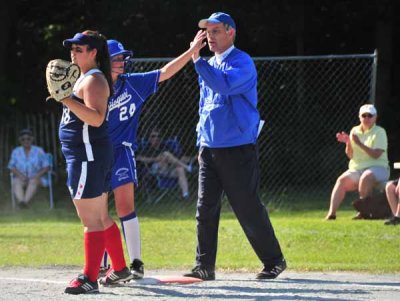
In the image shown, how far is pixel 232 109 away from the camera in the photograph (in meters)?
8.01

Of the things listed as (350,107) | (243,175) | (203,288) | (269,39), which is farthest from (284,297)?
(269,39)

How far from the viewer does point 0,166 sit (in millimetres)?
17984

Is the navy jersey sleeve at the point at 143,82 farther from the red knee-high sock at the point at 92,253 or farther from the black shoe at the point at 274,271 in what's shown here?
the black shoe at the point at 274,271

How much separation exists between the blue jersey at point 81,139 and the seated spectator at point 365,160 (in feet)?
21.4

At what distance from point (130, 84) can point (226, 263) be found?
2.25 meters

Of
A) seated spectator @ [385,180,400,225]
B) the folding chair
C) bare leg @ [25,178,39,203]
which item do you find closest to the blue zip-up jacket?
seated spectator @ [385,180,400,225]

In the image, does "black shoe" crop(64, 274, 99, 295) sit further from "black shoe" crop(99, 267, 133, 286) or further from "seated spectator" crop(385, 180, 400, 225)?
"seated spectator" crop(385, 180, 400, 225)

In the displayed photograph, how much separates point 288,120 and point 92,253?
8876 mm

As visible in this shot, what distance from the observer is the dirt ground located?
714cm

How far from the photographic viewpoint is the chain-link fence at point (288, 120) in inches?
570

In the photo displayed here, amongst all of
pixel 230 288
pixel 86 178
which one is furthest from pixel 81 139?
pixel 230 288

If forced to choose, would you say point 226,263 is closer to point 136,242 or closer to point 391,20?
point 136,242

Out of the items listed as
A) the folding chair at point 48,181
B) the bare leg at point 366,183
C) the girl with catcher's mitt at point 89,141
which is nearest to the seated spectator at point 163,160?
the folding chair at point 48,181

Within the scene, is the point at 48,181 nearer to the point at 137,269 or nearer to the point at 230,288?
the point at 137,269
